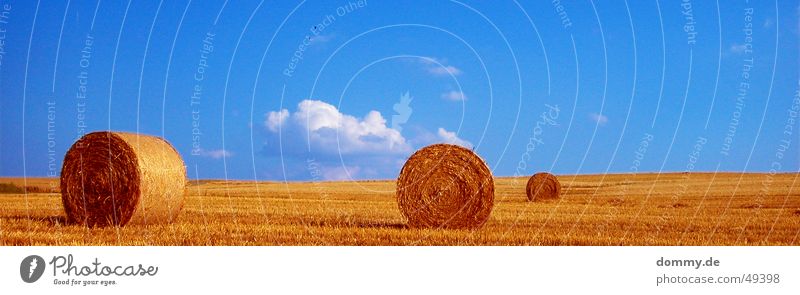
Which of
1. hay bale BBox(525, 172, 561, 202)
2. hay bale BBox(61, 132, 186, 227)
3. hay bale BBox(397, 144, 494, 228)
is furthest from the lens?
hay bale BBox(525, 172, 561, 202)

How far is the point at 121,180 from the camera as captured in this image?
13.7 metres

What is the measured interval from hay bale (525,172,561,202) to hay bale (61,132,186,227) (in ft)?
59.2

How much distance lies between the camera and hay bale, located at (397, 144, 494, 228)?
14.3 metres

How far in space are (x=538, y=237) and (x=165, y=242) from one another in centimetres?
567

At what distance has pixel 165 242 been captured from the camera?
10.8m

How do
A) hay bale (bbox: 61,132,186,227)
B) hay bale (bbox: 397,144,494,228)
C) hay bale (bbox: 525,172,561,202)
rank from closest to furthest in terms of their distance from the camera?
hay bale (bbox: 61,132,186,227) < hay bale (bbox: 397,144,494,228) < hay bale (bbox: 525,172,561,202)

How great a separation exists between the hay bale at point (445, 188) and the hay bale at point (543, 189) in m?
15.7

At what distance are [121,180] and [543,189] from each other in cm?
1965

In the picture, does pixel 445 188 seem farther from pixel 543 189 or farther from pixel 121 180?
pixel 543 189

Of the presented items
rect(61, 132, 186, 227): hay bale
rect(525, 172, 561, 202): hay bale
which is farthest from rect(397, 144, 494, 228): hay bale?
rect(525, 172, 561, 202): hay bale

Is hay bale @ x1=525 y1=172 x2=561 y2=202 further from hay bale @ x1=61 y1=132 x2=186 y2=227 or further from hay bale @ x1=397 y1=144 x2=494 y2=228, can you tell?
hay bale @ x1=61 y1=132 x2=186 y2=227

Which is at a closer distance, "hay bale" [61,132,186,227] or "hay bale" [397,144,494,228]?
"hay bale" [61,132,186,227]
